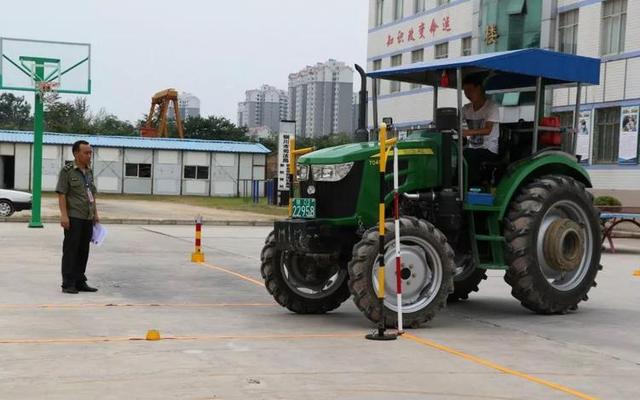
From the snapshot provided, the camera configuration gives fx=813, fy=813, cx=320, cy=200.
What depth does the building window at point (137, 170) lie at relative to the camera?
5316 cm

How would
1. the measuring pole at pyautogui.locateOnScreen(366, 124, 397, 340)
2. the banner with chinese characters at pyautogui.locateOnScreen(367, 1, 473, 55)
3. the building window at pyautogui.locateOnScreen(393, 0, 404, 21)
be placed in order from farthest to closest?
1. the building window at pyautogui.locateOnScreen(393, 0, 404, 21)
2. the banner with chinese characters at pyautogui.locateOnScreen(367, 1, 473, 55)
3. the measuring pole at pyautogui.locateOnScreen(366, 124, 397, 340)

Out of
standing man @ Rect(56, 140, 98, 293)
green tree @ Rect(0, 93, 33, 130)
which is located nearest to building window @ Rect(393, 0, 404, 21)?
standing man @ Rect(56, 140, 98, 293)

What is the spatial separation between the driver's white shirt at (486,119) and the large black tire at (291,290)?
85.8 inches

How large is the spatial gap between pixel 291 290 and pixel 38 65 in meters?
19.4

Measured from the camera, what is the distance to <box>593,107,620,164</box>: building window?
1181 inches

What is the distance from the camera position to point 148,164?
53.8 meters

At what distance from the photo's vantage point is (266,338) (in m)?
7.38

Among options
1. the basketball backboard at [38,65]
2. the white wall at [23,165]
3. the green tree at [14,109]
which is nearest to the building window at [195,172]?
the white wall at [23,165]

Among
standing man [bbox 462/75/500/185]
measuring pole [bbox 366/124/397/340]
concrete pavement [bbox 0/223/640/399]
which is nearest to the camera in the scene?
concrete pavement [bbox 0/223/640/399]

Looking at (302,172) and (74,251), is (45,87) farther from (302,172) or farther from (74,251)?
(302,172)

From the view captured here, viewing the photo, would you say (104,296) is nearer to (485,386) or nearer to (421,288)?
(421,288)

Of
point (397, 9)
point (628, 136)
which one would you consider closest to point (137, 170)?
point (397, 9)

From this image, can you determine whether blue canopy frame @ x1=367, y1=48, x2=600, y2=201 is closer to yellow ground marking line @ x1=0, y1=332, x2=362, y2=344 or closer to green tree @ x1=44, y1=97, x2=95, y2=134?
yellow ground marking line @ x1=0, y1=332, x2=362, y2=344

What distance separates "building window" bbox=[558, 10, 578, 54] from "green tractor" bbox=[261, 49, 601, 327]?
23.5m
